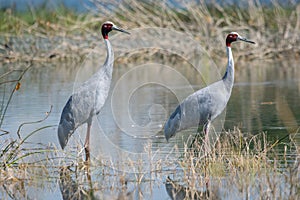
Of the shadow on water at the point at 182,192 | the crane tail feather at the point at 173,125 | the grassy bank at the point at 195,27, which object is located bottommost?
the shadow on water at the point at 182,192

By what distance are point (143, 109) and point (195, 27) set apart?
6.99 meters

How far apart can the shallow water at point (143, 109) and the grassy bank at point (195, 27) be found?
46 centimetres

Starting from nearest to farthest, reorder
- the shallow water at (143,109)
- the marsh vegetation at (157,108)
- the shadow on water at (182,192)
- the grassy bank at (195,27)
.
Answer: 1. the shadow on water at (182,192)
2. the marsh vegetation at (157,108)
3. the shallow water at (143,109)
4. the grassy bank at (195,27)

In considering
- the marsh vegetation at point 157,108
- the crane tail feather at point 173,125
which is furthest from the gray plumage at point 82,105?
the crane tail feather at point 173,125

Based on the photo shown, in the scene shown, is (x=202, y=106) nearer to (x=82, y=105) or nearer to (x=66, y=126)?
(x=82, y=105)

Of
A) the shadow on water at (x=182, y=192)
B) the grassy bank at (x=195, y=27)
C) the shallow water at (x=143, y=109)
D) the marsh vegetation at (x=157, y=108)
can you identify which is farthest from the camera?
the grassy bank at (x=195, y=27)

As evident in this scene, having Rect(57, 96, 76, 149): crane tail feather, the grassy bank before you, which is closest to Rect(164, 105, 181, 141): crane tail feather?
Rect(57, 96, 76, 149): crane tail feather

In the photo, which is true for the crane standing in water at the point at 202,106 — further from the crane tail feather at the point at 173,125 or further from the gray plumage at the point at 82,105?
the gray plumage at the point at 82,105

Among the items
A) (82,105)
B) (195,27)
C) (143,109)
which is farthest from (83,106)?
(195,27)

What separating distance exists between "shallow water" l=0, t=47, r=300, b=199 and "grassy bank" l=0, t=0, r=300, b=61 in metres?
0.46

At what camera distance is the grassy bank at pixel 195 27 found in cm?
1862

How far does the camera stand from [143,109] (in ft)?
40.6

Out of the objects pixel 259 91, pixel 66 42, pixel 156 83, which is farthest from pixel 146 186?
pixel 66 42

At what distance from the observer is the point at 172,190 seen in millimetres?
7109
